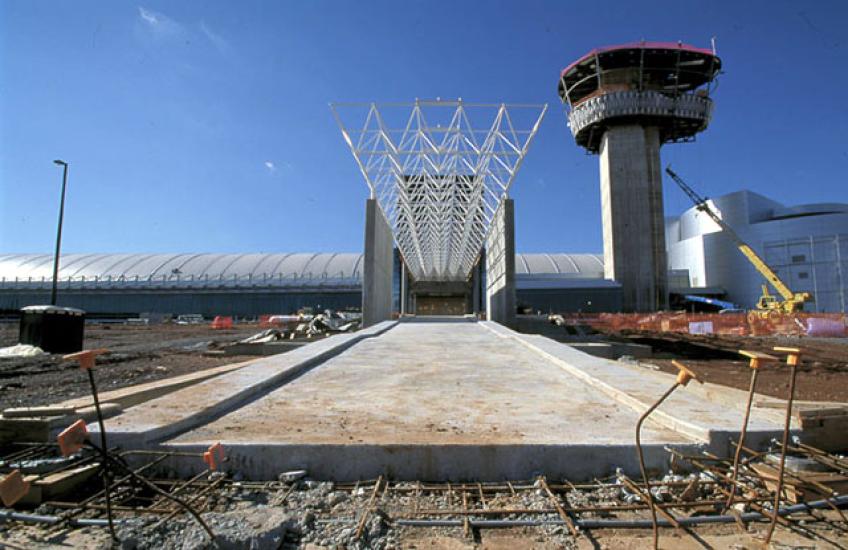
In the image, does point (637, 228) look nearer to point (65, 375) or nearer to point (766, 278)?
point (766, 278)

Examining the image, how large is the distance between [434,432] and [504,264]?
19.1m

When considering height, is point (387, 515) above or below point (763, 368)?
above

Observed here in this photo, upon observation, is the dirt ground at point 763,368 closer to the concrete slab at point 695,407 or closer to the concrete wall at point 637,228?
the concrete slab at point 695,407

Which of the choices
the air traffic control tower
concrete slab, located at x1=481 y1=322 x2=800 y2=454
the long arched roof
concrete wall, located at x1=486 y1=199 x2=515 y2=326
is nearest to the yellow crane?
the air traffic control tower

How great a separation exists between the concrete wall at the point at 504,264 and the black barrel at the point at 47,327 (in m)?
17.8

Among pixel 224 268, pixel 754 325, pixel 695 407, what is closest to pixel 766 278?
pixel 754 325

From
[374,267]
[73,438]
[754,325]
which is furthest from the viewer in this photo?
[754,325]

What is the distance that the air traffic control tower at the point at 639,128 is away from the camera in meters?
48.5

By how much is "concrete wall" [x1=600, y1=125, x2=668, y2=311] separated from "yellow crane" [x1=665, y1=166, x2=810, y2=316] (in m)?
9.58

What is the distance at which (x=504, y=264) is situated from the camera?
22188 mm

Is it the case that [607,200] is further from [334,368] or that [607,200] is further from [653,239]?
[334,368]

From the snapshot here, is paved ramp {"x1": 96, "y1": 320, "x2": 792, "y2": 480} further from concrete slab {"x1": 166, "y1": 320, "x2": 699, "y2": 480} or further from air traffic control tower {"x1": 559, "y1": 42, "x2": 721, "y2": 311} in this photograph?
air traffic control tower {"x1": 559, "y1": 42, "x2": 721, "y2": 311}

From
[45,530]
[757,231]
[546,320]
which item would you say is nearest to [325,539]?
[45,530]

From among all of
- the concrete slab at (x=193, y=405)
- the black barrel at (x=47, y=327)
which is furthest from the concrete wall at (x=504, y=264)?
the black barrel at (x=47, y=327)
